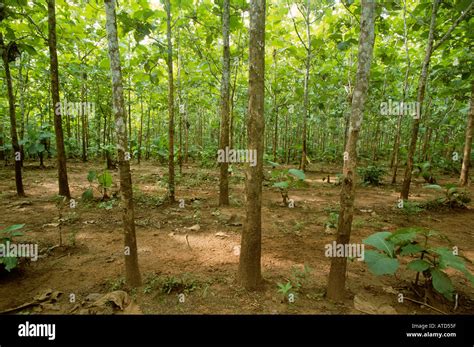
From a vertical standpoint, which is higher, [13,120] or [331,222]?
[13,120]

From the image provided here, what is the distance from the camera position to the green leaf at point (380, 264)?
10.6 feet

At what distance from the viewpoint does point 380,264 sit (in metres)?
3.34

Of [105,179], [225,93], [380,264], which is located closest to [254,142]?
[380,264]

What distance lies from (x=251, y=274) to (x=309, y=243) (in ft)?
7.53

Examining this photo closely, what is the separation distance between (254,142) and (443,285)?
9.21 feet

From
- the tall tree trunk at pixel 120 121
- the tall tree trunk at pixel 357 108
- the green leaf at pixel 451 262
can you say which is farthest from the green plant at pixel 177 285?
the green leaf at pixel 451 262

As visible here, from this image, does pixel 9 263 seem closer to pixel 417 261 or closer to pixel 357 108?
pixel 357 108

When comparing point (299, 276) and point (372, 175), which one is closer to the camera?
point (299, 276)

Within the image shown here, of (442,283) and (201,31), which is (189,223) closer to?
(442,283)

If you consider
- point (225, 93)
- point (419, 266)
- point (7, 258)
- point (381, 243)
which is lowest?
point (7, 258)

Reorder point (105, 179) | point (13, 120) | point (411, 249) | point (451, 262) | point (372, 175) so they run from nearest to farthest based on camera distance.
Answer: point (451, 262) < point (411, 249) < point (13, 120) < point (105, 179) < point (372, 175)

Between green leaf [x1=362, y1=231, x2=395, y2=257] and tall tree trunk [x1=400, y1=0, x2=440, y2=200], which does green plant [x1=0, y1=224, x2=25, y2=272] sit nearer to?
green leaf [x1=362, y1=231, x2=395, y2=257]

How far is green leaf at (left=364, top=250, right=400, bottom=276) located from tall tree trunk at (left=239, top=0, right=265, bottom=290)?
1431mm

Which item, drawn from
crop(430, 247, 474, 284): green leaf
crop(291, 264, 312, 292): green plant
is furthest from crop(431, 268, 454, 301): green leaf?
crop(291, 264, 312, 292): green plant
